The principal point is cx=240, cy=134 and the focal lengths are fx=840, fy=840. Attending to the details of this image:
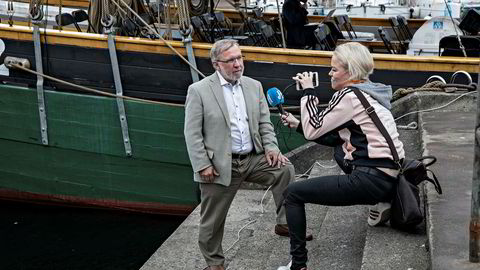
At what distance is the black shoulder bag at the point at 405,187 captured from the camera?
178 inches

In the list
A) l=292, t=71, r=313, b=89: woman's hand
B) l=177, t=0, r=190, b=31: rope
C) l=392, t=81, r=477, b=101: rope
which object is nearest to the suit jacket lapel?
l=292, t=71, r=313, b=89: woman's hand

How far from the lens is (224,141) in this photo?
5141mm

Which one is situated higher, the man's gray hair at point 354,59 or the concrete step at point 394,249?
the man's gray hair at point 354,59

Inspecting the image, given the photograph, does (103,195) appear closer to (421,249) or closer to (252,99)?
(252,99)

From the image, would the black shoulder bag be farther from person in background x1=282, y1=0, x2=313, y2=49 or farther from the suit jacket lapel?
person in background x1=282, y1=0, x2=313, y2=49

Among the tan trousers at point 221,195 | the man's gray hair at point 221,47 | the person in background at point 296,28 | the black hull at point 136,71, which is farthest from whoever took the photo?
the person in background at point 296,28

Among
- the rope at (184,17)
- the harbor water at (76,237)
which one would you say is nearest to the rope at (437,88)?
the rope at (184,17)

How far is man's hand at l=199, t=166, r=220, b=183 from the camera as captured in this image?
5066 millimetres

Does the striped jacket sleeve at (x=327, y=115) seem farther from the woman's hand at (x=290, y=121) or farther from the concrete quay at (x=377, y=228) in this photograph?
the concrete quay at (x=377, y=228)

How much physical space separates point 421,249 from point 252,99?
142 centimetres

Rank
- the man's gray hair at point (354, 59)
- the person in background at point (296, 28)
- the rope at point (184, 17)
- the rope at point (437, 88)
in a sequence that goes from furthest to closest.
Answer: the person in background at point (296, 28)
the rope at point (184, 17)
the rope at point (437, 88)
the man's gray hair at point (354, 59)

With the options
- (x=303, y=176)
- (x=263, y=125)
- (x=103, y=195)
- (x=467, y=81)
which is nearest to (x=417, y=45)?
(x=467, y=81)

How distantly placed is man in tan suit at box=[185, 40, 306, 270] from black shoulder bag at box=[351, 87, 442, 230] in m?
0.92

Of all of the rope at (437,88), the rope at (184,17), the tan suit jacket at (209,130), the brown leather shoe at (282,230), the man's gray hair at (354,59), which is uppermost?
the man's gray hair at (354,59)
